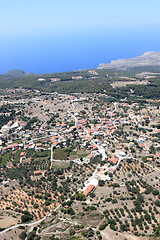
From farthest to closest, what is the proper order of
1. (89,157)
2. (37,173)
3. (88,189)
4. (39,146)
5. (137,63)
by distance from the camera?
1. (137,63)
2. (39,146)
3. (89,157)
4. (37,173)
5. (88,189)

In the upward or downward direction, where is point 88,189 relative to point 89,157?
downward

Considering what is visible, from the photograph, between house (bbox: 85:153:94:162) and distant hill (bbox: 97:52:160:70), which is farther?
distant hill (bbox: 97:52:160:70)

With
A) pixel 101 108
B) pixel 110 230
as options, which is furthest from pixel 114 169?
pixel 101 108

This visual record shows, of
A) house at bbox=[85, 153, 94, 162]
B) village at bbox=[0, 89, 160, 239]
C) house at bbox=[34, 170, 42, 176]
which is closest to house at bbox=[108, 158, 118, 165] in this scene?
village at bbox=[0, 89, 160, 239]

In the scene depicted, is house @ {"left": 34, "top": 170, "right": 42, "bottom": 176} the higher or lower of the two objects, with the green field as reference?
lower

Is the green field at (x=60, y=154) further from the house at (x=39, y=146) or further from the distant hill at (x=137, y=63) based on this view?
the distant hill at (x=137, y=63)

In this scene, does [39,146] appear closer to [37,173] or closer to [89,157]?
[37,173]

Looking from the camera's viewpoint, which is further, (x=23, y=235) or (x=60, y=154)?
(x=60, y=154)

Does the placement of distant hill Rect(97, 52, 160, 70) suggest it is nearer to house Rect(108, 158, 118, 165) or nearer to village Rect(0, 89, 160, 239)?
village Rect(0, 89, 160, 239)

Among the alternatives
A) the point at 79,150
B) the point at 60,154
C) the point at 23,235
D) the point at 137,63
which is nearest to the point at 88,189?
the point at 23,235
